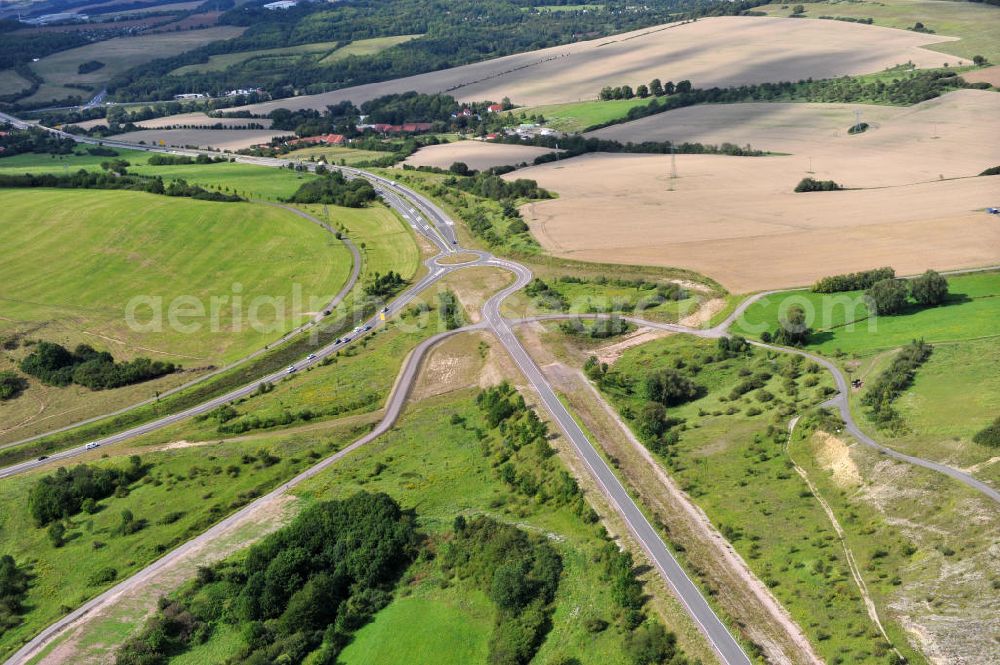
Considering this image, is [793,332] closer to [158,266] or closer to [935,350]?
[935,350]

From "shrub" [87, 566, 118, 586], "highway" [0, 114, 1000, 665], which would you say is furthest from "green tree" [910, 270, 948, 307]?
"shrub" [87, 566, 118, 586]

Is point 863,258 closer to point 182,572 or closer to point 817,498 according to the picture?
point 817,498

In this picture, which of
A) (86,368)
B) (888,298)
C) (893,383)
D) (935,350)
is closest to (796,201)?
(888,298)

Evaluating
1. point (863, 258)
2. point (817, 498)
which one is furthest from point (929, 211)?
point (817, 498)

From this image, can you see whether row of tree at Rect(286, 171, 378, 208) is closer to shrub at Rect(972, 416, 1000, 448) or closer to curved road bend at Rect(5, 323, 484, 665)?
curved road bend at Rect(5, 323, 484, 665)

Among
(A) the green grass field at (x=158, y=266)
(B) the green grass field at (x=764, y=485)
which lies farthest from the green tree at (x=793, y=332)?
(A) the green grass field at (x=158, y=266)
